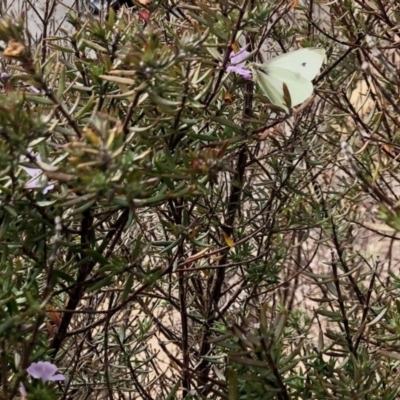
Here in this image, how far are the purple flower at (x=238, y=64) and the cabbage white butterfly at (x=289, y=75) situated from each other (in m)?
0.02

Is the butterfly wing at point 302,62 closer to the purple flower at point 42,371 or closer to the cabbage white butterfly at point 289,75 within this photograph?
the cabbage white butterfly at point 289,75

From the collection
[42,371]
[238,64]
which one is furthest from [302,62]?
[42,371]

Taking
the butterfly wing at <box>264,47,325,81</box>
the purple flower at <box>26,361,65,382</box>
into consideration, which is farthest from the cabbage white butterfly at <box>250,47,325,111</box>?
the purple flower at <box>26,361,65,382</box>

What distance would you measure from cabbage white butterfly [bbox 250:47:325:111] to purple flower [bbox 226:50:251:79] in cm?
2

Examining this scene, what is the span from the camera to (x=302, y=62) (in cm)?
101

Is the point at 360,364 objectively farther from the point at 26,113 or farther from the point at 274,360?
the point at 26,113

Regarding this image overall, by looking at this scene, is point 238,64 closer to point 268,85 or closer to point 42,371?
point 268,85

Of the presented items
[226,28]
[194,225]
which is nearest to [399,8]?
[226,28]

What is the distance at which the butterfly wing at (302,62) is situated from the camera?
0.99m

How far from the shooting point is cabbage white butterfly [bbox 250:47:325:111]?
94cm

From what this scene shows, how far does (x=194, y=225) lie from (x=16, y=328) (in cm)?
33

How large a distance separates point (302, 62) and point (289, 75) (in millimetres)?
46

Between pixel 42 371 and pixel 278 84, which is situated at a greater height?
pixel 278 84

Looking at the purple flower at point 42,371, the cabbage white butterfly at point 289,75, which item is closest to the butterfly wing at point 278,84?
the cabbage white butterfly at point 289,75
